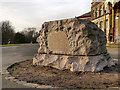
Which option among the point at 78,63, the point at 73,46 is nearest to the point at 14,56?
the point at 73,46

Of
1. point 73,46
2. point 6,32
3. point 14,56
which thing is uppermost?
point 6,32

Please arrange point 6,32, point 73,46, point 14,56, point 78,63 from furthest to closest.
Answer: point 6,32, point 14,56, point 73,46, point 78,63

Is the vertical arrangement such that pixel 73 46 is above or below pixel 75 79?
above

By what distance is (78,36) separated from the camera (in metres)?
4.34

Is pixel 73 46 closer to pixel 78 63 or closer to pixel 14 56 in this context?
pixel 78 63

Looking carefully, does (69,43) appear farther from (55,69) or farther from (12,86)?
(12,86)

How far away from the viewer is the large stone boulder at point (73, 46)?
4.19m

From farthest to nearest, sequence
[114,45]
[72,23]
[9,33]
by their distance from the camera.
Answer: [9,33]
[114,45]
[72,23]

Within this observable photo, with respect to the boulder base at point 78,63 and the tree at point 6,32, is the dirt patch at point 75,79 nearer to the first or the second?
the boulder base at point 78,63

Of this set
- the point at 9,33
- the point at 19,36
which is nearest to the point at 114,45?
the point at 9,33

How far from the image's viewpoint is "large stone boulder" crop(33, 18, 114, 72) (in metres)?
4.19

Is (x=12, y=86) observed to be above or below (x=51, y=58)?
below

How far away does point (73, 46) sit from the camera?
14.6 ft

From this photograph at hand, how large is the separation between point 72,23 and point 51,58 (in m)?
1.83
